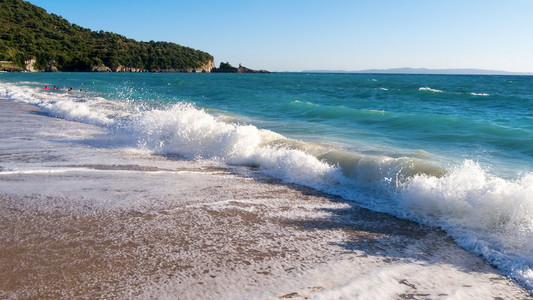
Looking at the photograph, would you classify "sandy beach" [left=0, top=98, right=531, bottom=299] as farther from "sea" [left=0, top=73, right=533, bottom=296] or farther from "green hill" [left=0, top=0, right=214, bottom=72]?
"green hill" [left=0, top=0, right=214, bottom=72]

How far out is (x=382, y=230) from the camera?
184 inches

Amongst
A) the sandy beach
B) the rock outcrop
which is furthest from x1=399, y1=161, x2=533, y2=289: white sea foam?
the rock outcrop

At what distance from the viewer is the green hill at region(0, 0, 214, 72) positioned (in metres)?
94.7

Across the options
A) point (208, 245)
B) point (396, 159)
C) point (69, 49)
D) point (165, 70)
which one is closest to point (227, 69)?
point (165, 70)

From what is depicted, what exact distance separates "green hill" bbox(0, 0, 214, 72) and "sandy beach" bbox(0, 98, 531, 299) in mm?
97180

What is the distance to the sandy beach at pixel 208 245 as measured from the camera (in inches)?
128

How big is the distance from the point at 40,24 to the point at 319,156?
452 ft

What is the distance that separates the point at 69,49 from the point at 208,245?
4885 inches

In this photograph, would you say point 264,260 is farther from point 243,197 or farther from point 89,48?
point 89,48

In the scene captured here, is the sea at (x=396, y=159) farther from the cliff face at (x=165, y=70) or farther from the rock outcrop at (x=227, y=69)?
the rock outcrop at (x=227, y=69)

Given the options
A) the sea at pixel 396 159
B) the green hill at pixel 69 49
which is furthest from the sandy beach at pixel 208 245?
the green hill at pixel 69 49

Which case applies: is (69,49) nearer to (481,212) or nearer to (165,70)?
(165,70)

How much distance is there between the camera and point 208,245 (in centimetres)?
404

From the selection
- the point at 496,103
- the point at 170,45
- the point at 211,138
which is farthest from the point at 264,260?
the point at 170,45
